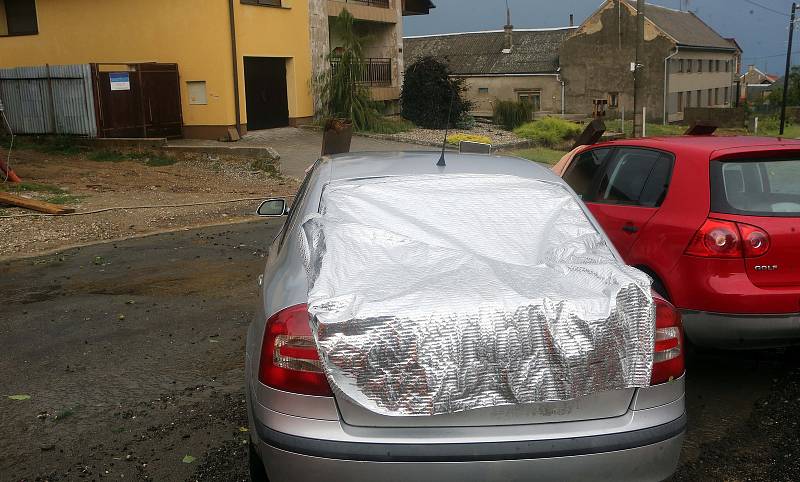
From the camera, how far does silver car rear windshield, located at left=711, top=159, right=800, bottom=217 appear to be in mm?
4871

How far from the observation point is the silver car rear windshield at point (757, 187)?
487 cm

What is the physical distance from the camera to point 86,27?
946 inches

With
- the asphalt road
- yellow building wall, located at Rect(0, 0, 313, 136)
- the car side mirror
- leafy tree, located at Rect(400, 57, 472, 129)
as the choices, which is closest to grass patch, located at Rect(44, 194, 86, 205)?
the asphalt road

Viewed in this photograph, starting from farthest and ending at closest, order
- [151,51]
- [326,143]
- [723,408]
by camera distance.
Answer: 1. [151,51]
2. [326,143]
3. [723,408]

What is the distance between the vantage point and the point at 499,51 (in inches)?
2387

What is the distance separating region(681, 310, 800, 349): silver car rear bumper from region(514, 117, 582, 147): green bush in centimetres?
2372

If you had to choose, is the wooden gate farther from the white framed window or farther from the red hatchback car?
the red hatchback car

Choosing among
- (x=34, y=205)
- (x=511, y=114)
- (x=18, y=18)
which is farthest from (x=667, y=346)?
(x=511, y=114)

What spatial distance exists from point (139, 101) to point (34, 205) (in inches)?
382

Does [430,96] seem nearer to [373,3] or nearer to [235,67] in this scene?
[373,3]

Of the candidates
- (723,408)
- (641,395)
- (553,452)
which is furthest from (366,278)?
(723,408)

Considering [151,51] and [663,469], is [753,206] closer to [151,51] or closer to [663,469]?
[663,469]

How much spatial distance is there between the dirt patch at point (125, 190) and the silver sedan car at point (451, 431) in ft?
26.8

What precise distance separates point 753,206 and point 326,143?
12395 mm
